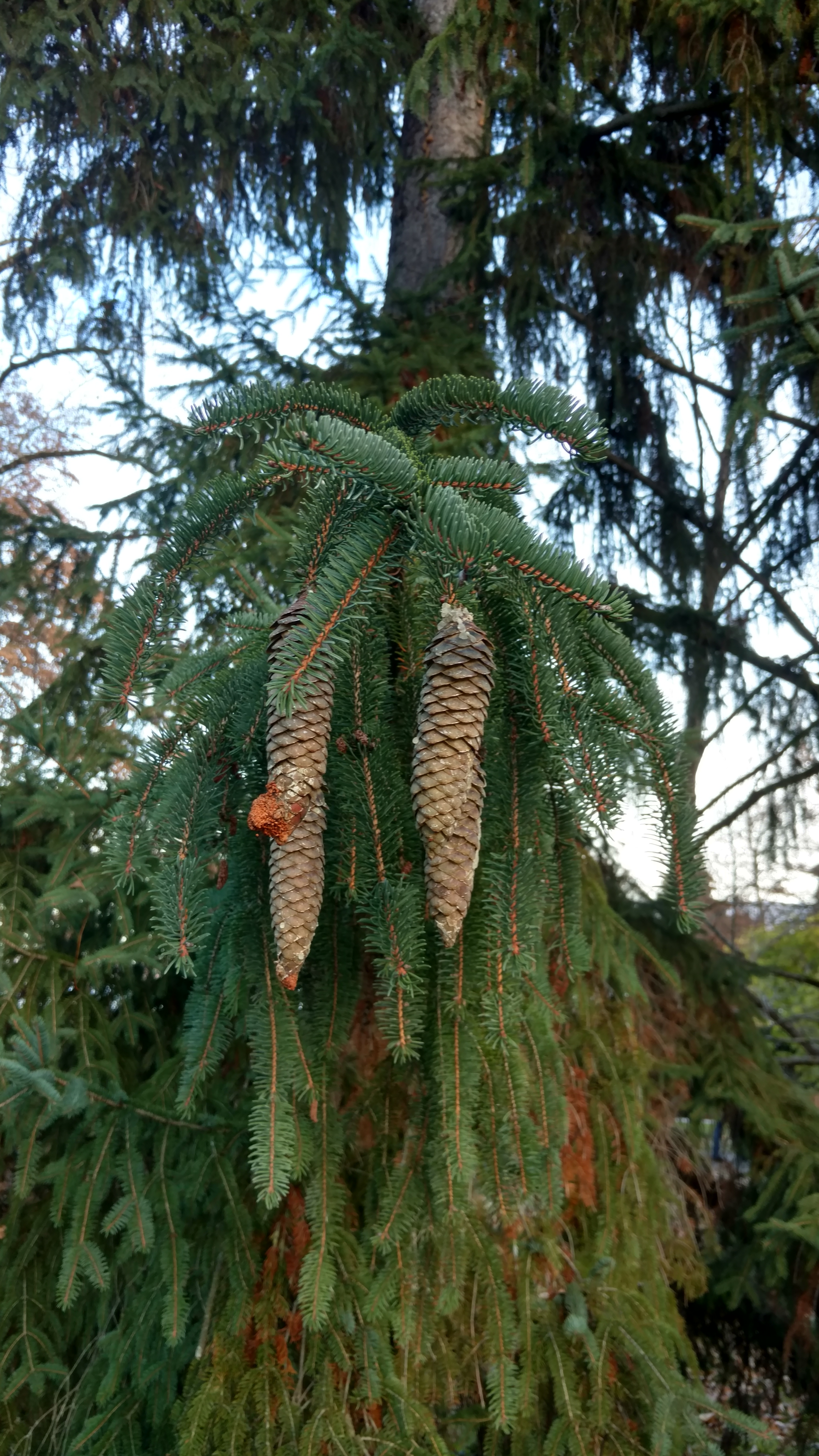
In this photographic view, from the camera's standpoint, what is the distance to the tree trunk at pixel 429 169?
3.90 meters

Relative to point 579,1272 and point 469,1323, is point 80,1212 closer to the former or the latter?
point 469,1323

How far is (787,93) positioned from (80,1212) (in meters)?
3.98

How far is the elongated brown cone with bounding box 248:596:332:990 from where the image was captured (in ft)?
3.64

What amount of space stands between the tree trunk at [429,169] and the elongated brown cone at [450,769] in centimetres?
300

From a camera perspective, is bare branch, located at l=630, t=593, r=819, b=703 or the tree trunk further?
bare branch, located at l=630, t=593, r=819, b=703

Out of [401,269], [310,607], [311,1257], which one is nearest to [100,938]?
[311,1257]

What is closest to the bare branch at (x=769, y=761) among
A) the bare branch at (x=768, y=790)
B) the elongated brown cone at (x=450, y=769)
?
the bare branch at (x=768, y=790)

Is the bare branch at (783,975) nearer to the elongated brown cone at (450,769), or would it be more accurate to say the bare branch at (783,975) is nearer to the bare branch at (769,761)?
the bare branch at (769,761)

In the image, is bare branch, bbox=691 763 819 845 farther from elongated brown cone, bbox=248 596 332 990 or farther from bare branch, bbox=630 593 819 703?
elongated brown cone, bbox=248 596 332 990

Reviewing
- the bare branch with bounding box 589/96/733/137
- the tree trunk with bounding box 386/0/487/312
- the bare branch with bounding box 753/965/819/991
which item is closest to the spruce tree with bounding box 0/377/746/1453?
the bare branch with bounding box 753/965/819/991

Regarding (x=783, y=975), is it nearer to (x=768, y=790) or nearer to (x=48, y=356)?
(x=768, y=790)

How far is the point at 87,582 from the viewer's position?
379cm

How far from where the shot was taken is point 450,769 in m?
1.12

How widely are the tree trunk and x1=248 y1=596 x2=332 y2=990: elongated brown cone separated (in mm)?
3030
